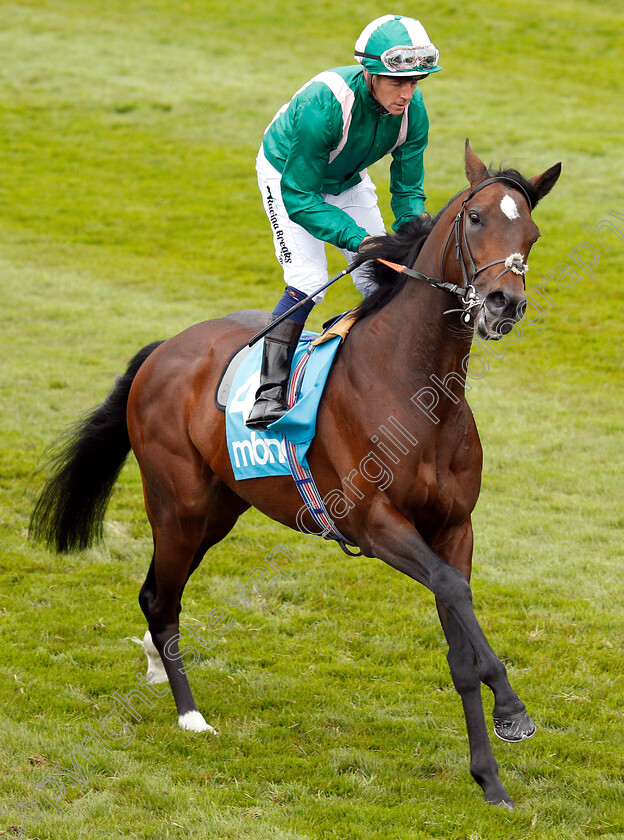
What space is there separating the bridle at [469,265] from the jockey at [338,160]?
1.94 feet

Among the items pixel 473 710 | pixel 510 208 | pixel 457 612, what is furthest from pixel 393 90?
pixel 473 710

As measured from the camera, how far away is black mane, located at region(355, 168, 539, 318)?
4.45 m

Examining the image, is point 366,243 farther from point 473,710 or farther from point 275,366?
point 473,710

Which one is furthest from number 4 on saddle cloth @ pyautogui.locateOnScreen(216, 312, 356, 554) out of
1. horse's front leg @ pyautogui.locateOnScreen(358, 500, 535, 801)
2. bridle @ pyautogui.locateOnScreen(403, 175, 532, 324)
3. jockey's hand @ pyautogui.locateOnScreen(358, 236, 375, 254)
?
bridle @ pyautogui.locateOnScreen(403, 175, 532, 324)

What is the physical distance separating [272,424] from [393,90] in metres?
1.60

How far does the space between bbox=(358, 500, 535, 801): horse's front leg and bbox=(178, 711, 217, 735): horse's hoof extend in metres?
1.41

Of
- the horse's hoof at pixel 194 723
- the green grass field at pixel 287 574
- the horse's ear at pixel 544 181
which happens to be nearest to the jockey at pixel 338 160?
the horse's ear at pixel 544 181

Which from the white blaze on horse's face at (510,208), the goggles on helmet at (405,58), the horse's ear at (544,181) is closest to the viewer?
the white blaze on horse's face at (510,208)

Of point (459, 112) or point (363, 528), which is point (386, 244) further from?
point (459, 112)

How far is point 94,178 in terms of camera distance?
763 inches

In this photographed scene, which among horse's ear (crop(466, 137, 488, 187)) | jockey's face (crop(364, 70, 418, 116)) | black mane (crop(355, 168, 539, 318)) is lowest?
black mane (crop(355, 168, 539, 318))

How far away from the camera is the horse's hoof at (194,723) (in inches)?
198

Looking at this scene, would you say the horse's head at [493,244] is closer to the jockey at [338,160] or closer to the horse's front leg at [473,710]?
the jockey at [338,160]

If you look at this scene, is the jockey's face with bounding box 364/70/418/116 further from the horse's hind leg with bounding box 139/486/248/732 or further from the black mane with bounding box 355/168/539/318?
the horse's hind leg with bounding box 139/486/248/732
